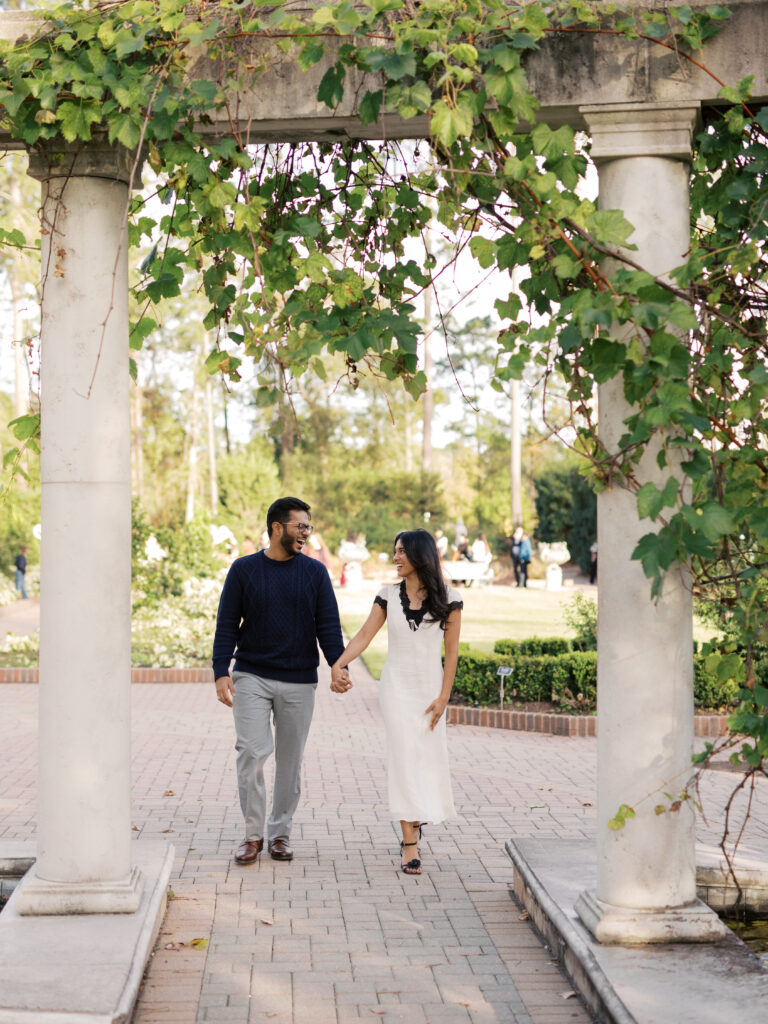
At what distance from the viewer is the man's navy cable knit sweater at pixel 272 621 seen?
6.25 metres

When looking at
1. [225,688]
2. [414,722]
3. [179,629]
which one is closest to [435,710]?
[414,722]

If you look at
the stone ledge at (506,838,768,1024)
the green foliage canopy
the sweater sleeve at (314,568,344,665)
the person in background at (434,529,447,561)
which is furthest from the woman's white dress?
the person in background at (434,529,447,561)

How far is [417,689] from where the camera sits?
20.2 feet

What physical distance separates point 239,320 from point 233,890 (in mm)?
2736

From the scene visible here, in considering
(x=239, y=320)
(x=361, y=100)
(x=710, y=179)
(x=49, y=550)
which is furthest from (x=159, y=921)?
(x=710, y=179)

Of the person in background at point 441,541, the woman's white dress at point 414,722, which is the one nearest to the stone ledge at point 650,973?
the woman's white dress at point 414,722

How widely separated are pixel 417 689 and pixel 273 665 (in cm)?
74

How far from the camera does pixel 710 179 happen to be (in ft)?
15.9

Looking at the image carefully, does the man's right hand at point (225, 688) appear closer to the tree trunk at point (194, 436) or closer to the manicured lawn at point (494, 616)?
the manicured lawn at point (494, 616)

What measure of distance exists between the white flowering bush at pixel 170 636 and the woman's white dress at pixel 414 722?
8200 millimetres

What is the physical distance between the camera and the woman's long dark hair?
20.1 ft

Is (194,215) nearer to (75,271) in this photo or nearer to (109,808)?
(75,271)

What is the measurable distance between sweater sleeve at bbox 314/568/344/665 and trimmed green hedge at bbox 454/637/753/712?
5.07 m

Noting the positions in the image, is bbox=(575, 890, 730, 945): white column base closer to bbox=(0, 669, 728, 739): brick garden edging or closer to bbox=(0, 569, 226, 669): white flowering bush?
bbox=(0, 669, 728, 739): brick garden edging
